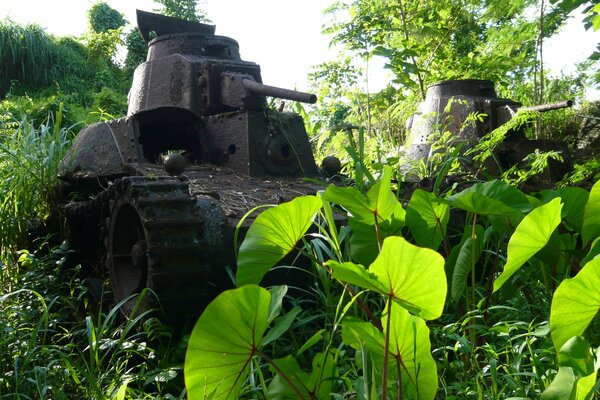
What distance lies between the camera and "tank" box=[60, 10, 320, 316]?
3.35m

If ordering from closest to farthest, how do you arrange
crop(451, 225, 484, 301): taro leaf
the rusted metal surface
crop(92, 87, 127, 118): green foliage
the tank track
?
crop(451, 225, 484, 301): taro leaf < the tank track < the rusted metal surface < crop(92, 87, 127, 118): green foliage

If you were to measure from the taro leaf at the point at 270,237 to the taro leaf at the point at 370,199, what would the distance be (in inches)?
6.2

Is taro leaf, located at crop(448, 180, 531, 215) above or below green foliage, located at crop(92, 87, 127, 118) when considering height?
below

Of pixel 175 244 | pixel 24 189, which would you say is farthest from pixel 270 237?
pixel 24 189

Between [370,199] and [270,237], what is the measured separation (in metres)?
0.35

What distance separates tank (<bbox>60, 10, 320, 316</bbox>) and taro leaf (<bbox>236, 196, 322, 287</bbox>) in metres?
1.31

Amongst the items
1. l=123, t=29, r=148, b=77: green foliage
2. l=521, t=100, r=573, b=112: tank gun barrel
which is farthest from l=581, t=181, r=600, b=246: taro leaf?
l=123, t=29, r=148, b=77: green foliage

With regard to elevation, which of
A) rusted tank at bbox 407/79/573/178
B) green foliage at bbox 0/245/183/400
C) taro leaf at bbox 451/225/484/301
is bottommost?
green foliage at bbox 0/245/183/400

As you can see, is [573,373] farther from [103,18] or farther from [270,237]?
[103,18]

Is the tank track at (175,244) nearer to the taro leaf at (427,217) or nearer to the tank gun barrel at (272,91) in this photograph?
the taro leaf at (427,217)

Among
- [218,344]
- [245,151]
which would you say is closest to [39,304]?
[245,151]

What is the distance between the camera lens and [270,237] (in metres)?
2.04

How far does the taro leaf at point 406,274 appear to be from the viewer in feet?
5.07

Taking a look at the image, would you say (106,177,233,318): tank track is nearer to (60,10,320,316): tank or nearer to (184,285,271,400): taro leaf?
(60,10,320,316): tank
